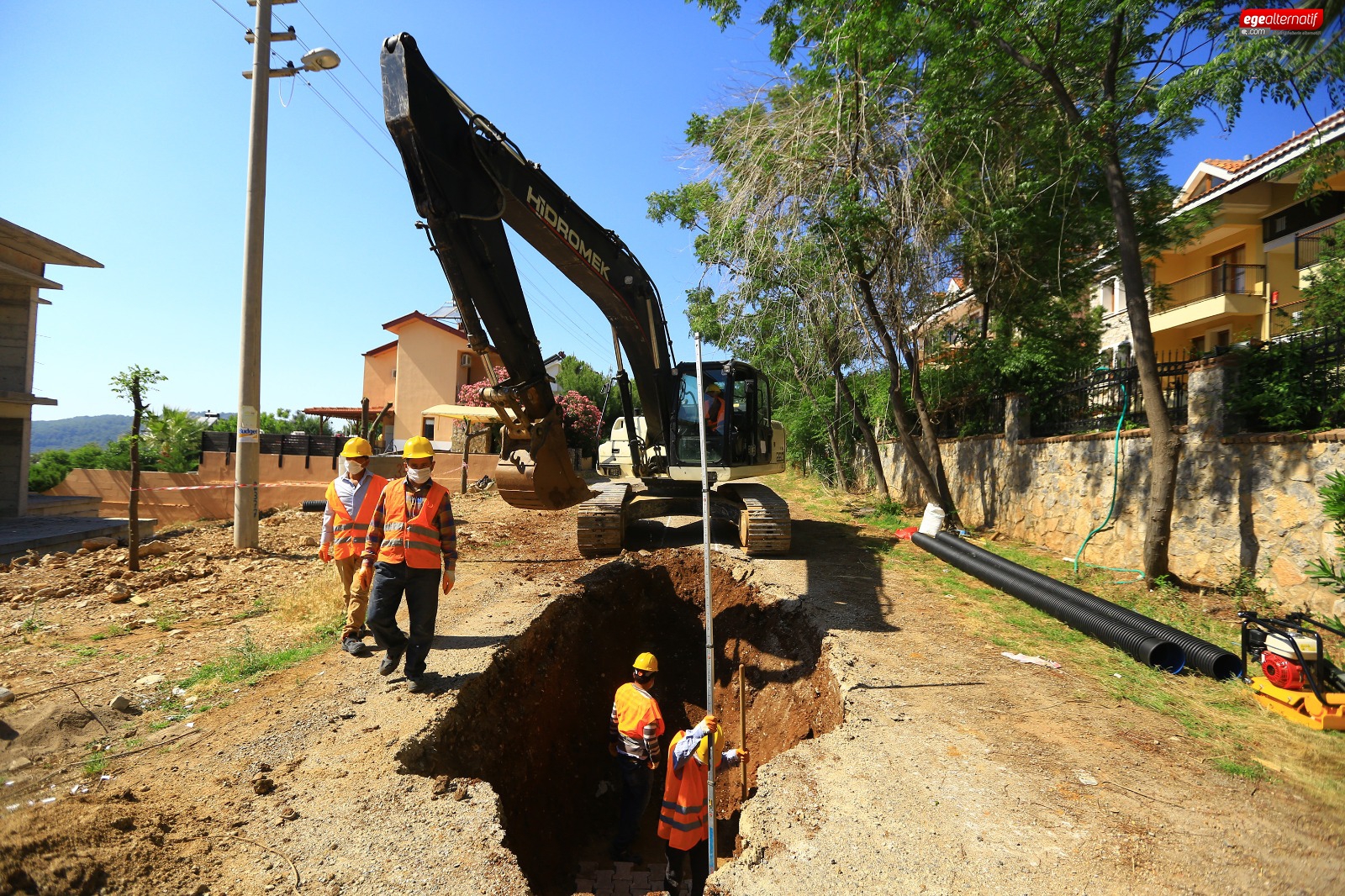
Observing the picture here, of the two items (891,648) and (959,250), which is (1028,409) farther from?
(891,648)

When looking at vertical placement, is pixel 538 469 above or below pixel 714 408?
below

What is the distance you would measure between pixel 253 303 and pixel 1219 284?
22.8 metres

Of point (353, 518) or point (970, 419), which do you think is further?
point (970, 419)

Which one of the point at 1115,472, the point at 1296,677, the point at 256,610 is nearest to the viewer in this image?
the point at 1296,677

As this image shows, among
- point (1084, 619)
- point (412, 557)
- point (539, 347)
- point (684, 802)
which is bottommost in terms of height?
point (684, 802)

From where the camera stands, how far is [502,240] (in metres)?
5.65

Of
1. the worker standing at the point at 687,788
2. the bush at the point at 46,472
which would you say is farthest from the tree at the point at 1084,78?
the bush at the point at 46,472

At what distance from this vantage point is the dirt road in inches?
115

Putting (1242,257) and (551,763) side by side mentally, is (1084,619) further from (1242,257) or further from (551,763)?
(1242,257)

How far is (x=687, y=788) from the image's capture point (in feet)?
15.4

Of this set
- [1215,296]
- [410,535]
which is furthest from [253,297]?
[1215,296]

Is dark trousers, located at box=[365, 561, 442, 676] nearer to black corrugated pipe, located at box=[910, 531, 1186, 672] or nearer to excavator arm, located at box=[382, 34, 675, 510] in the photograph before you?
excavator arm, located at box=[382, 34, 675, 510]

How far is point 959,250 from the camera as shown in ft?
36.6

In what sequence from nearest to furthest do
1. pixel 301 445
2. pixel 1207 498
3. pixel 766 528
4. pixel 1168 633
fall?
pixel 1168 633
pixel 1207 498
pixel 766 528
pixel 301 445
